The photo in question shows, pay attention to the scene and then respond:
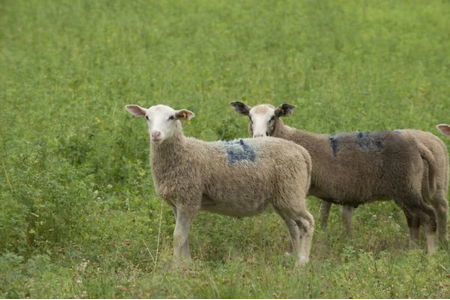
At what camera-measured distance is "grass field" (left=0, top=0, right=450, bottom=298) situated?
8.64 m

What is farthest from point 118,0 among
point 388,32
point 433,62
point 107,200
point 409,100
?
point 107,200

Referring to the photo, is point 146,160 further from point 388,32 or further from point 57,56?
point 388,32

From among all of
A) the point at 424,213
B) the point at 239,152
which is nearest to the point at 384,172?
the point at 424,213

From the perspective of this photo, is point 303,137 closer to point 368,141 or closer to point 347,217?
point 368,141

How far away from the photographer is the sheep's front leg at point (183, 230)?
9.88m

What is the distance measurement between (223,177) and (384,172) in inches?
94.6

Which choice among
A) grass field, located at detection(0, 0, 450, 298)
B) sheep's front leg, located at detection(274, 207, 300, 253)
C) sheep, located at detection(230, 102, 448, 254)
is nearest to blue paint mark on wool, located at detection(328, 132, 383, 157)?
sheep, located at detection(230, 102, 448, 254)

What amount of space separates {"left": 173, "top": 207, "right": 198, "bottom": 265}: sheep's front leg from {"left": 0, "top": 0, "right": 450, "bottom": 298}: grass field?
190 mm

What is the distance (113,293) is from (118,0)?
66.6 ft

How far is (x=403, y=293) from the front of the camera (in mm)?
8383

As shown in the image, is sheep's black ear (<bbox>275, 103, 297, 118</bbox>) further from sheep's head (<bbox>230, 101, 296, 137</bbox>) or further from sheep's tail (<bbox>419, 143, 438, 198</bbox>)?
sheep's tail (<bbox>419, 143, 438, 198</bbox>)

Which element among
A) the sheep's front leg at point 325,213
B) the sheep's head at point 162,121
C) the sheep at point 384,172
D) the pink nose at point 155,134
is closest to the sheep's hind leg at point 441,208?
the sheep at point 384,172

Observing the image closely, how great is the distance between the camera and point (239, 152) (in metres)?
10.5

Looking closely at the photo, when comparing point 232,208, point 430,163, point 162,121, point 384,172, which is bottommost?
point 232,208
